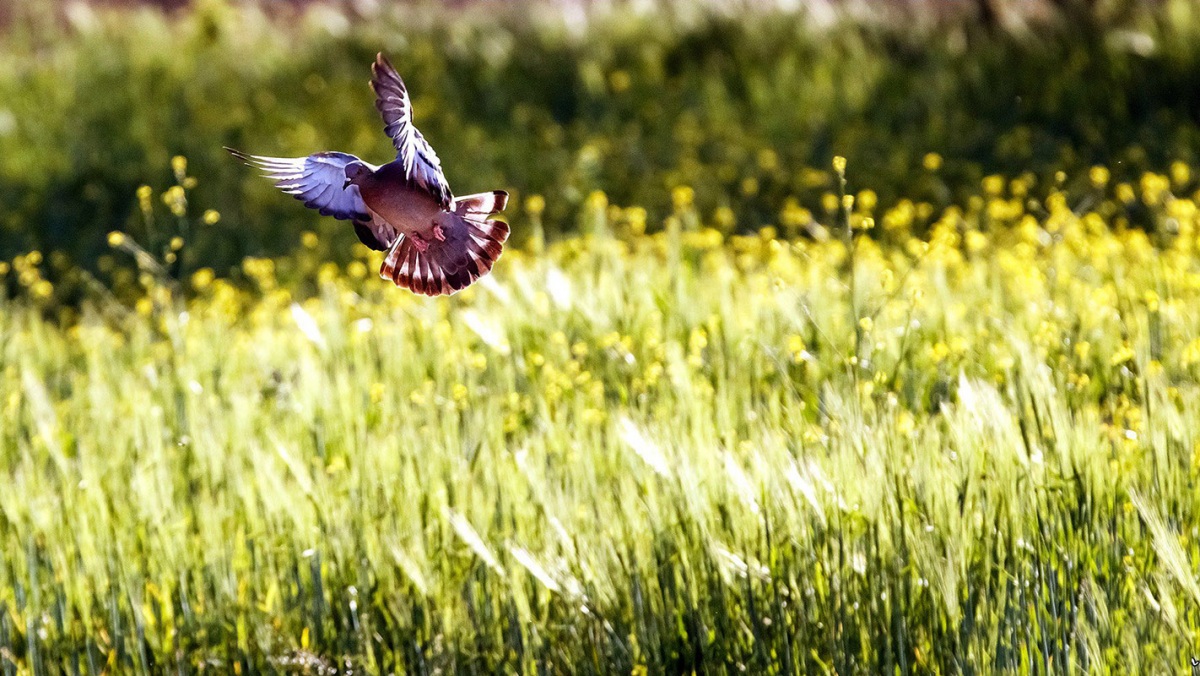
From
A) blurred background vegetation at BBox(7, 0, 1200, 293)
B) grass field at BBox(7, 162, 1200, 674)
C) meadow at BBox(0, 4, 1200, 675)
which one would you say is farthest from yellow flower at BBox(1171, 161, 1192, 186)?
grass field at BBox(7, 162, 1200, 674)

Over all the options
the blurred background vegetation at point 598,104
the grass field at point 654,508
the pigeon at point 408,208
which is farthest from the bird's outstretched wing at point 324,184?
the blurred background vegetation at point 598,104

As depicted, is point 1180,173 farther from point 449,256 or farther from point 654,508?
point 449,256

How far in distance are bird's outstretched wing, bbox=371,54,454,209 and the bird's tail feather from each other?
0.05m

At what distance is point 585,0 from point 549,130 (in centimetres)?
230

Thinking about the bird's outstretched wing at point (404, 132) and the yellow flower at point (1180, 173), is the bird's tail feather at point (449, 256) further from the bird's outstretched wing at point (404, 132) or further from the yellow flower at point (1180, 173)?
the yellow flower at point (1180, 173)

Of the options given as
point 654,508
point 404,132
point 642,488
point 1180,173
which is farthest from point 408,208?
point 1180,173

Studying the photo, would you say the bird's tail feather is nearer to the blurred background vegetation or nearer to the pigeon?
the pigeon

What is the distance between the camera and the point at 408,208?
1.47 metres

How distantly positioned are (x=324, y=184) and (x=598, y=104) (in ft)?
23.0

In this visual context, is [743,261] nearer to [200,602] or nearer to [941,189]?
[941,189]

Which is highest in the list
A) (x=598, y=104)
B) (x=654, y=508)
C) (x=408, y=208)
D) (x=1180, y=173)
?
(x=598, y=104)

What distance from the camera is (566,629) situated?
98.8 inches

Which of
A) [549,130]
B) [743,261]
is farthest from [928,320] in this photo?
[549,130]

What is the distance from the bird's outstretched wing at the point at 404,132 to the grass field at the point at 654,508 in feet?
3.52
